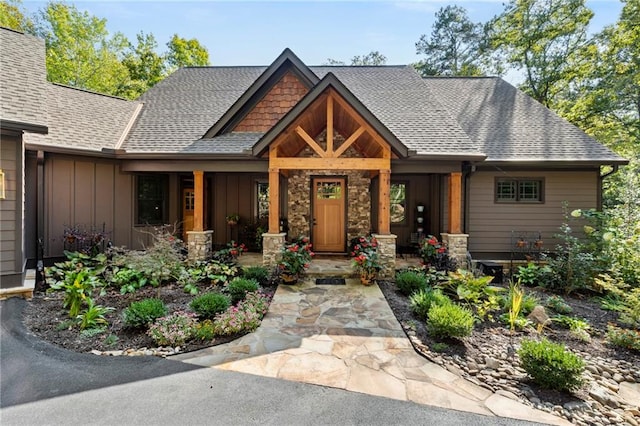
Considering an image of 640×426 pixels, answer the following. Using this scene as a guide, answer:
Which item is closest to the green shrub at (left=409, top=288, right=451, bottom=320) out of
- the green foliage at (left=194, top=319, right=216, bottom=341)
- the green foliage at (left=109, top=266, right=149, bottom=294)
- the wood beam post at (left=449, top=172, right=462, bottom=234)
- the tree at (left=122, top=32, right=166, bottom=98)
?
the wood beam post at (left=449, top=172, right=462, bottom=234)

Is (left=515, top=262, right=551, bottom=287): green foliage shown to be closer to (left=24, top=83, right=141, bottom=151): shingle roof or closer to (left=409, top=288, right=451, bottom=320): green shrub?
(left=409, top=288, right=451, bottom=320): green shrub

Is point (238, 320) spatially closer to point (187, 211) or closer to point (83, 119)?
point (187, 211)

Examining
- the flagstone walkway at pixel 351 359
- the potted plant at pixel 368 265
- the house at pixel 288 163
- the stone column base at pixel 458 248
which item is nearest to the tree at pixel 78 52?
the house at pixel 288 163

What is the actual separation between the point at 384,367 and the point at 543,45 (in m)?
17.7

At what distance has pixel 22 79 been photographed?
6270mm

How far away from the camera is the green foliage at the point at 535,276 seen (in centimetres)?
625

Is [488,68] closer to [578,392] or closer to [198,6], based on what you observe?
[198,6]

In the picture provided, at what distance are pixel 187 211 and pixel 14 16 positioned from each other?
62.0 ft

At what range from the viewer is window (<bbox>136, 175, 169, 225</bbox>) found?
26.4ft

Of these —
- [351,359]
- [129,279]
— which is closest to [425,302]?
[351,359]

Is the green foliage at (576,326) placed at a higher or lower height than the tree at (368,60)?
lower

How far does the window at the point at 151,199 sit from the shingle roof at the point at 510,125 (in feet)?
30.1

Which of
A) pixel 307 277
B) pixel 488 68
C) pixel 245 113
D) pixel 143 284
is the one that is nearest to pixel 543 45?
pixel 488 68

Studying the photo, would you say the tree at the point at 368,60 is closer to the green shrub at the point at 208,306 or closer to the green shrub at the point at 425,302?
the green shrub at the point at 425,302
